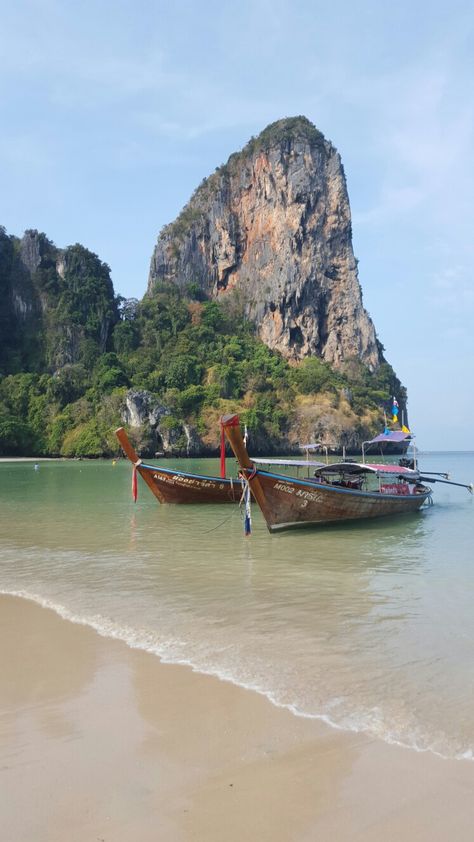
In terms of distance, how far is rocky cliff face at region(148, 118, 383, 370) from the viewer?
93.9 metres

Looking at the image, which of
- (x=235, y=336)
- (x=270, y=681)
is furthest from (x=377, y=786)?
(x=235, y=336)

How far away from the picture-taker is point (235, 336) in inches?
3595

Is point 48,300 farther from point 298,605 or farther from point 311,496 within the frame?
point 298,605

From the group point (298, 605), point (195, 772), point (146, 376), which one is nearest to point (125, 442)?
point (298, 605)

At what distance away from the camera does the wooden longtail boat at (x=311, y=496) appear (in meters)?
12.4

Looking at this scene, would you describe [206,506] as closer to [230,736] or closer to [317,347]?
[230,736]

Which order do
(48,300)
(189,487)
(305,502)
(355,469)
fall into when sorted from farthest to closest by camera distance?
(48,300) < (189,487) < (355,469) < (305,502)

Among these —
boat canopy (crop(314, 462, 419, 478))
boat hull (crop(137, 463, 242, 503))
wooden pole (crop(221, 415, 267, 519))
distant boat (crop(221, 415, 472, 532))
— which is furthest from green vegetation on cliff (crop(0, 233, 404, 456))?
wooden pole (crop(221, 415, 267, 519))

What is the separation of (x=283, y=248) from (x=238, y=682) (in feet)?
313

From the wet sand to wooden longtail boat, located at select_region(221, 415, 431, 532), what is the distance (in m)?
6.88

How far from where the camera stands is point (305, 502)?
13.5 meters

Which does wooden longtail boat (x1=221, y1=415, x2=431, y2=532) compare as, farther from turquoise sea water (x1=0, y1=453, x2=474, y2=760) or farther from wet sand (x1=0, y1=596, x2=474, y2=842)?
wet sand (x1=0, y1=596, x2=474, y2=842)

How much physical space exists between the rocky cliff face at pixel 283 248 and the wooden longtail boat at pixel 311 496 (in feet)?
252

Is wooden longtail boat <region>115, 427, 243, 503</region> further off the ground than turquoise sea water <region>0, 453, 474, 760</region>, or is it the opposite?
wooden longtail boat <region>115, 427, 243, 503</region>
